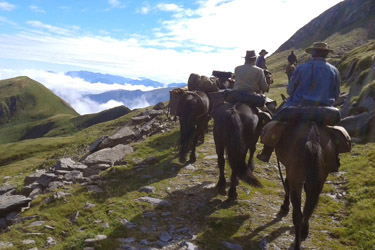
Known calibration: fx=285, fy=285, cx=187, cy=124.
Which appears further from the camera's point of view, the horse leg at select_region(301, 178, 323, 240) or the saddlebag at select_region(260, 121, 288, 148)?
the saddlebag at select_region(260, 121, 288, 148)

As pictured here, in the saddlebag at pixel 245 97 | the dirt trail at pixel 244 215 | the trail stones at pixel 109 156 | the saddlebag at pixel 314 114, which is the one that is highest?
the saddlebag at pixel 245 97

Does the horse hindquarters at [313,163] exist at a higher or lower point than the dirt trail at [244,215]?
higher

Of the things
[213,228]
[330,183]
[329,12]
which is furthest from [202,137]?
[329,12]

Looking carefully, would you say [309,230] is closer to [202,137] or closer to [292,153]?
[292,153]

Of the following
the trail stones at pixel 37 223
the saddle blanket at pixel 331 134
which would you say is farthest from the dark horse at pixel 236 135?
the trail stones at pixel 37 223

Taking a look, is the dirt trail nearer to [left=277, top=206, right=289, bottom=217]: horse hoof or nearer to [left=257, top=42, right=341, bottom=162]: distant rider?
[left=277, top=206, right=289, bottom=217]: horse hoof

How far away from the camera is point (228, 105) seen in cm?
909

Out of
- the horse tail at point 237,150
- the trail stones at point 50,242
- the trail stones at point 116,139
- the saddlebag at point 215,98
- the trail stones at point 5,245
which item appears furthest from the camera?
the trail stones at point 116,139

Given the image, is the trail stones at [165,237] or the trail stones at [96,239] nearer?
the trail stones at [96,239]

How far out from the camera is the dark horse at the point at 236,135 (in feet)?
26.6

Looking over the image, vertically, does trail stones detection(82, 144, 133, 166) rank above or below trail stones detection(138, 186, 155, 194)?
above

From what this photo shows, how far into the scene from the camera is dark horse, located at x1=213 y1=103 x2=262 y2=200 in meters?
8.09

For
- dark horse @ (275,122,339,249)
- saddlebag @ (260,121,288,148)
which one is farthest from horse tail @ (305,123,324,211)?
saddlebag @ (260,121,288,148)

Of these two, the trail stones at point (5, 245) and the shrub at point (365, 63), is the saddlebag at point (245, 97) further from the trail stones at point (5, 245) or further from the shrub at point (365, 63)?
the shrub at point (365, 63)
